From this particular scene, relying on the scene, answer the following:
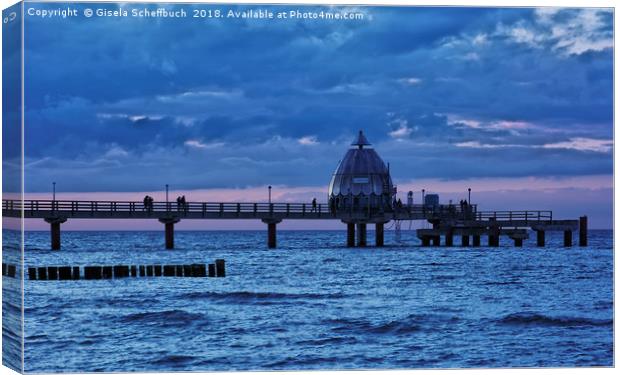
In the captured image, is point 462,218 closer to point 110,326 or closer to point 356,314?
point 356,314

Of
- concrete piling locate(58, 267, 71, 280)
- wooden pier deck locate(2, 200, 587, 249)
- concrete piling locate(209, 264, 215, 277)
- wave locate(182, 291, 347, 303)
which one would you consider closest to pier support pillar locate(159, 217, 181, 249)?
wooden pier deck locate(2, 200, 587, 249)

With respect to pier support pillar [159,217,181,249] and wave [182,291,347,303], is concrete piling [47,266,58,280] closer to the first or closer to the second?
wave [182,291,347,303]

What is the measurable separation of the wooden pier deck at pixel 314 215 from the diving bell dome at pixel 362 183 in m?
3.09

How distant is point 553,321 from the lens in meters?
27.8

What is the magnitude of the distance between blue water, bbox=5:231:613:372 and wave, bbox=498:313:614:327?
5 cm

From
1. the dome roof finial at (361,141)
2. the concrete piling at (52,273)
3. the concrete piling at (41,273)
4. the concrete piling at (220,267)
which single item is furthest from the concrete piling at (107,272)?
the dome roof finial at (361,141)

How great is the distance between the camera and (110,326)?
27922 millimetres

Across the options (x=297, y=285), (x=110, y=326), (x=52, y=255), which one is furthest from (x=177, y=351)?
(x=52, y=255)

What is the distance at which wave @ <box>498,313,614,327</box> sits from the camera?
27141 mm

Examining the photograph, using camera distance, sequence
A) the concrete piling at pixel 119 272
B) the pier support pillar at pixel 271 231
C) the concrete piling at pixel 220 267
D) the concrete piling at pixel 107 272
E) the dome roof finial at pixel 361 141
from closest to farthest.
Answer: the concrete piling at pixel 119 272 → the concrete piling at pixel 107 272 → the concrete piling at pixel 220 267 → the pier support pillar at pixel 271 231 → the dome roof finial at pixel 361 141

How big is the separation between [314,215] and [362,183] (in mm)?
8880

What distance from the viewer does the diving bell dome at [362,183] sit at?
66.1 meters

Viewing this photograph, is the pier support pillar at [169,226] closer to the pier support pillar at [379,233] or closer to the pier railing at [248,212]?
the pier railing at [248,212]

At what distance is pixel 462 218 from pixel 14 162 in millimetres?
46221
